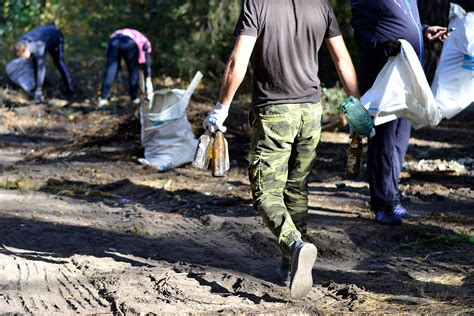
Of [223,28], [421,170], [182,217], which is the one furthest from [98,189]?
[223,28]

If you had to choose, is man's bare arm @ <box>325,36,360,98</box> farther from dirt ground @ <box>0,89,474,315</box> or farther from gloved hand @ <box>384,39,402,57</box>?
dirt ground @ <box>0,89,474,315</box>

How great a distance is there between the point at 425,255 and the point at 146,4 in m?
12.6

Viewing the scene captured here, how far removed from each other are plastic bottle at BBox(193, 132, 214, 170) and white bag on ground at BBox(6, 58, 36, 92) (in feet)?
A: 39.4

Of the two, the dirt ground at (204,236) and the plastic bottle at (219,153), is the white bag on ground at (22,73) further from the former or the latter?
the plastic bottle at (219,153)

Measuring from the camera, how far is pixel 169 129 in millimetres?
9492

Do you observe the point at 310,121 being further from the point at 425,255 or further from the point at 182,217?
the point at 182,217

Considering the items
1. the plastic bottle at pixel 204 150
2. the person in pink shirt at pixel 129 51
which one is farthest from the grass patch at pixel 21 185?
the person in pink shirt at pixel 129 51

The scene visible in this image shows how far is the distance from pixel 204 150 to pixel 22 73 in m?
12.4

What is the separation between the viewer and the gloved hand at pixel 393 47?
589 centimetres

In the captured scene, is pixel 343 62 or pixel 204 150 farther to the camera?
pixel 343 62

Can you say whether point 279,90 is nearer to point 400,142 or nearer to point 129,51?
point 400,142

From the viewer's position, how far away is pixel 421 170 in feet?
28.1

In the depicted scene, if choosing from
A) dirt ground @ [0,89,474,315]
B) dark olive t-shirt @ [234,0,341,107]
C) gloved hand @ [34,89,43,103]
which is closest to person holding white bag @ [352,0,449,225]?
dirt ground @ [0,89,474,315]

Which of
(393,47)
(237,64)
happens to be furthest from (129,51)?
(237,64)
